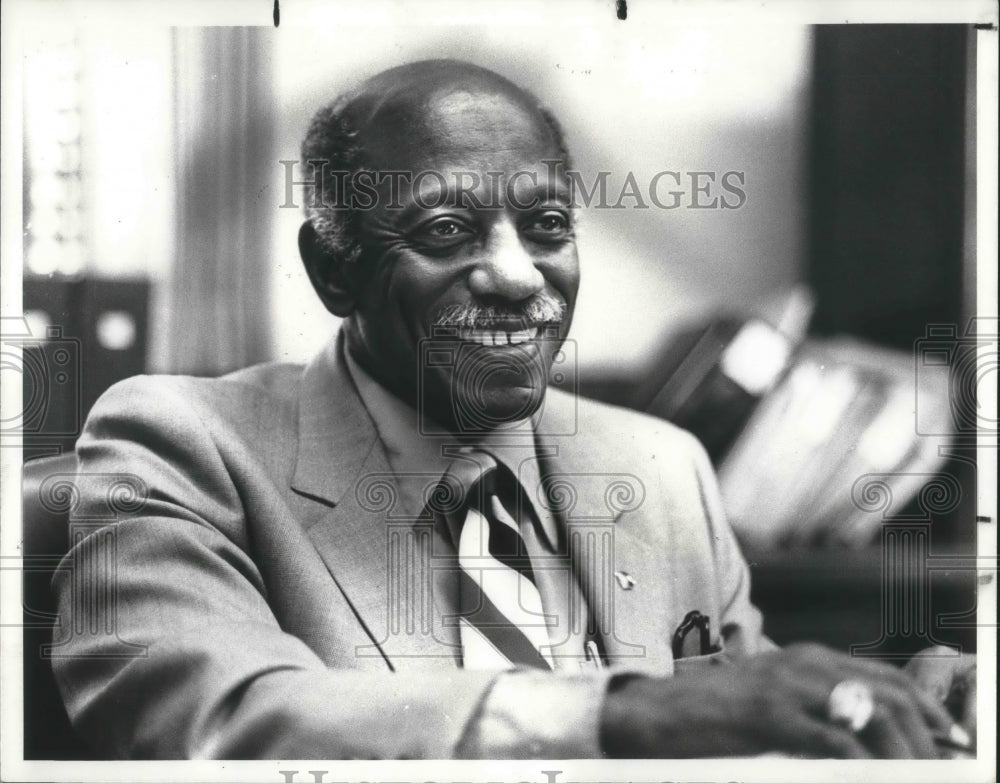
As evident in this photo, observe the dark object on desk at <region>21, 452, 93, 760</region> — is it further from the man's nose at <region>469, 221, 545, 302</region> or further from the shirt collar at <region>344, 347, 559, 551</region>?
the man's nose at <region>469, 221, 545, 302</region>

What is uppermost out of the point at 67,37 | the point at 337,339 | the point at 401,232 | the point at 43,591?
the point at 67,37

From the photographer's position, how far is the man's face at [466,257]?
3.71 m

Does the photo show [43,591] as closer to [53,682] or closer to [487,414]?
[53,682]

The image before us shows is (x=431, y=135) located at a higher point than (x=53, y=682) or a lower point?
higher

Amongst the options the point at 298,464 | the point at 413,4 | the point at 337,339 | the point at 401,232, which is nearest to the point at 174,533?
the point at 298,464

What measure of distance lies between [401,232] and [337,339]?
0.37 metres

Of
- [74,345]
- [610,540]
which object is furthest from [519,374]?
[74,345]

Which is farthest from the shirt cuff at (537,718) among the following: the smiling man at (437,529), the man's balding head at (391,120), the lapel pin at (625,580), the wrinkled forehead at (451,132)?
the wrinkled forehead at (451,132)

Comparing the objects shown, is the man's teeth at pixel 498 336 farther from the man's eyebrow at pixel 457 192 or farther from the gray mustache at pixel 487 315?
the man's eyebrow at pixel 457 192

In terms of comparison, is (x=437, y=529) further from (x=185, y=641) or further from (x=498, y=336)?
(x=185, y=641)

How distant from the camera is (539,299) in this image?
3.75 meters

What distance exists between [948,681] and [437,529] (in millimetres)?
1569

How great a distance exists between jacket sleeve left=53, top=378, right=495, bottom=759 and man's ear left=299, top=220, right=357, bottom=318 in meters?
0.50

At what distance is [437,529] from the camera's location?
3.73 metres
